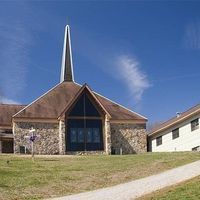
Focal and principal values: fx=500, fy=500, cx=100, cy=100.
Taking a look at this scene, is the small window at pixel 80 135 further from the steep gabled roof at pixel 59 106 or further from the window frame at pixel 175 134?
the window frame at pixel 175 134

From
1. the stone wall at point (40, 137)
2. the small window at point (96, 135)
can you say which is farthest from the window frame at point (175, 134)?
the stone wall at point (40, 137)

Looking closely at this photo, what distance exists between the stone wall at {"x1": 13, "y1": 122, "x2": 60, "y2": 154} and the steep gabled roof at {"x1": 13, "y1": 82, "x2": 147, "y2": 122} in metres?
0.82

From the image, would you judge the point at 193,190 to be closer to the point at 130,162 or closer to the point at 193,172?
the point at 193,172

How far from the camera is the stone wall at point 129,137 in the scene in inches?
1875

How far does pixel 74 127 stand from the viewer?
46.4 meters

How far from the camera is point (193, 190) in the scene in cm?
1898

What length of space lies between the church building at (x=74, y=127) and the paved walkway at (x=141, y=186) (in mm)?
21104

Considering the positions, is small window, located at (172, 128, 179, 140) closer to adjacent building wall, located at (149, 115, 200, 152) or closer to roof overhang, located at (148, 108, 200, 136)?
adjacent building wall, located at (149, 115, 200, 152)

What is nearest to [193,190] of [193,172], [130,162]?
[193,172]

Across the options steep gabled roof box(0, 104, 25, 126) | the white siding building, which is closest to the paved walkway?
the white siding building

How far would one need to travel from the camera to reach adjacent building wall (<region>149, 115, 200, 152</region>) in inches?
1781

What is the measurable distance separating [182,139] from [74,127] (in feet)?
33.2

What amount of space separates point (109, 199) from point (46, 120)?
1084 inches

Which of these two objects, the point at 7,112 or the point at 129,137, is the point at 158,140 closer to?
the point at 129,137
